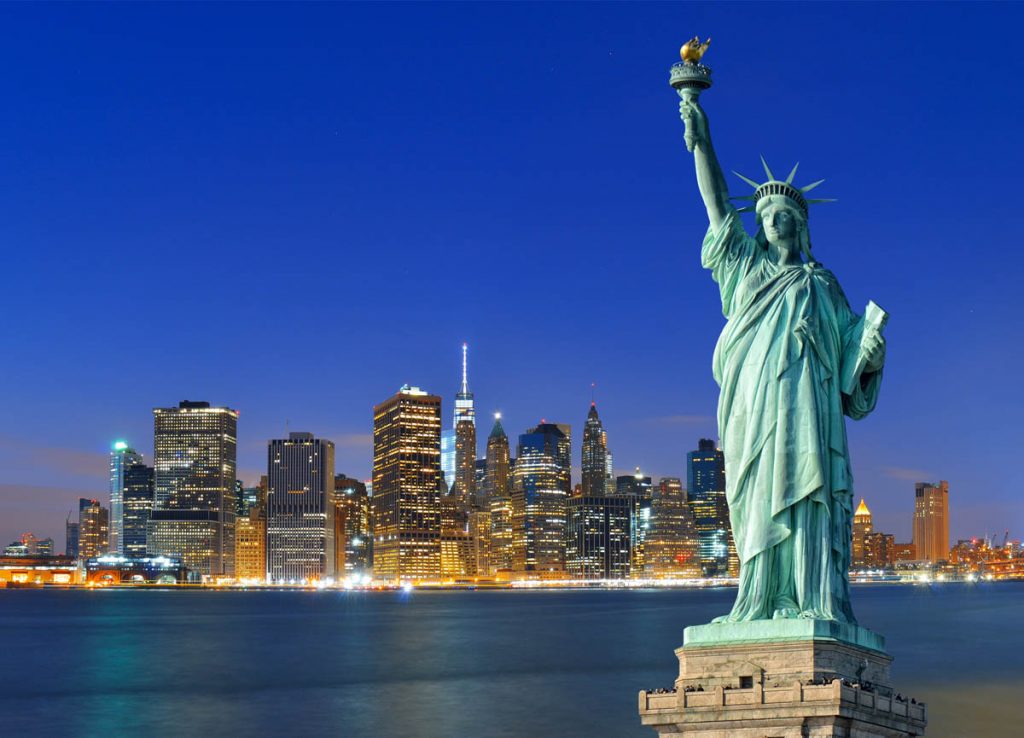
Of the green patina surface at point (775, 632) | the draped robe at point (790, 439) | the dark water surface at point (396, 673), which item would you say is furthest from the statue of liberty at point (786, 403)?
the dark water surface at point (396, 673)

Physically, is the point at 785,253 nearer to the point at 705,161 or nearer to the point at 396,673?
the point at 705,161

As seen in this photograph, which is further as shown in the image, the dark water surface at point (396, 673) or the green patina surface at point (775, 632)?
the dark water surface at point (396, 673)

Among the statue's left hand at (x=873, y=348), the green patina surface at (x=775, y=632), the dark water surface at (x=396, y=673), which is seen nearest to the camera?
the green patina surface at (x=775, y=632)

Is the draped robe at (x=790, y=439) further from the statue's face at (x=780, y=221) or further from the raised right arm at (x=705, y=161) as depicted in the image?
the raised right arm at (x=705, y=161)

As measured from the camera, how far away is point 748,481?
1850 cm

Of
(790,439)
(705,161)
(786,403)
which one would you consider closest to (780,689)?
(790,439)

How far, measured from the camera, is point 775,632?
17.6 meters

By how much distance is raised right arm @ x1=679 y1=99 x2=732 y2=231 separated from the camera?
19.1 m

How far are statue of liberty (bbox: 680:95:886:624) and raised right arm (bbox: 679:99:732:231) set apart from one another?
21 millimetres

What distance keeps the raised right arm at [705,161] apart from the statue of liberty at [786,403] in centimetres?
2

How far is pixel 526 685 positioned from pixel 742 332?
2435 inches

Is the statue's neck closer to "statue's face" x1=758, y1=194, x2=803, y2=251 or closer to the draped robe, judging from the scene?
"statue's face" x1=758, y1=194, x2=803, y2=251

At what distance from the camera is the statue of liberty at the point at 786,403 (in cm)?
1816

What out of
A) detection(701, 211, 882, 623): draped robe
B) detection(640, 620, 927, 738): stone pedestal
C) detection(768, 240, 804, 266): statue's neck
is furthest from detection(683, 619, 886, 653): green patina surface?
detection(768, 240, 804, 266): statue's neck
